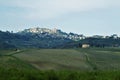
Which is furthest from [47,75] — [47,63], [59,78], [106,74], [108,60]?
[108,60]

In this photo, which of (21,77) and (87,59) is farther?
(87,59)

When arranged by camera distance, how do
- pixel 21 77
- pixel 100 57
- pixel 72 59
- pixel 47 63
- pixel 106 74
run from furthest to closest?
pixel 100 57, pixel 72 59, pixel 47 63, pixel 106 74, pixel 21 77

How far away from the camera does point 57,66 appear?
343 ft

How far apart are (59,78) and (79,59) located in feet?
240

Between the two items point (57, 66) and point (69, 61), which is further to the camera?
point (69, 61)

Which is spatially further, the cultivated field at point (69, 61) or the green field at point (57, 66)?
the cultivated field at point (69, 61)

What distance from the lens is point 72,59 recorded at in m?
121

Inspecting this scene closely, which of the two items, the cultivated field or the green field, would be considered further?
the cultivated field

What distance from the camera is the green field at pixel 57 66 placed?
164 feet

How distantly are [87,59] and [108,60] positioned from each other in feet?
24.0

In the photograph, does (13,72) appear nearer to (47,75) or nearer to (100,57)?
(47,75)

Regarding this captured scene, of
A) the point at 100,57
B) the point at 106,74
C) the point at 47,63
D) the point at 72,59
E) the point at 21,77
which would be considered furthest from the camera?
the point at 100,57

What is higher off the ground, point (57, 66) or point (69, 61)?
point (69, 61)

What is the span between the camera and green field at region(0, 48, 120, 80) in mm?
50125
